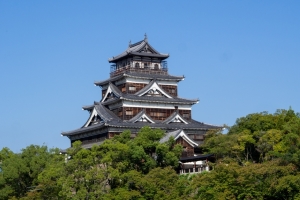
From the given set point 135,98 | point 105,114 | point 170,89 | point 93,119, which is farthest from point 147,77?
point 93,119

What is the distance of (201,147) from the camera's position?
47.8 m

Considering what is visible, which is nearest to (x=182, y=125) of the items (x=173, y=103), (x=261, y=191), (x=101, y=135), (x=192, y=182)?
(x=173, y=103)

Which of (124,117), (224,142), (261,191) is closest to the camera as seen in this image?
(261,191)

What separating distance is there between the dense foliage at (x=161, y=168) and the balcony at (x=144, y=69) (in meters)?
11.2

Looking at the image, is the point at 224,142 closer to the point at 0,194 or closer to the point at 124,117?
the point at 124,117

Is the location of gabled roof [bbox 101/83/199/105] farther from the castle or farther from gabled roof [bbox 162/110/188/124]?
gabled roof [bbox 162/110/188/124]

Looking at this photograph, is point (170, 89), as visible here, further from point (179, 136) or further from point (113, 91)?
point (179, 136)

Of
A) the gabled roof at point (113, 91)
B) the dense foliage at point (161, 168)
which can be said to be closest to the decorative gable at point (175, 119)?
the gabled roof at point (113, 91)

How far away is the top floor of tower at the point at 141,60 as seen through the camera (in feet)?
179

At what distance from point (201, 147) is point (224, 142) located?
6066 mm

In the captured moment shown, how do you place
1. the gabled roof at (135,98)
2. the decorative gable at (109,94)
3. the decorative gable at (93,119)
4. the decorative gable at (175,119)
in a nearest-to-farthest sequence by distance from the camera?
the gabled roof at (135,98), the decorative gable at (175,119), the decorative gable at (93,119), the decorative gable at (109,94)

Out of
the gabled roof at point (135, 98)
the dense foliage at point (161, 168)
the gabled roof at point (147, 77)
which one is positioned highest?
the gabled roof at point (147, 77)

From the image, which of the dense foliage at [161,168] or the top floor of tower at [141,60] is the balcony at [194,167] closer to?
the dense foliage at [161,168]

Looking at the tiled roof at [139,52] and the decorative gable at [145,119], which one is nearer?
the decorative gable at [145,119]
